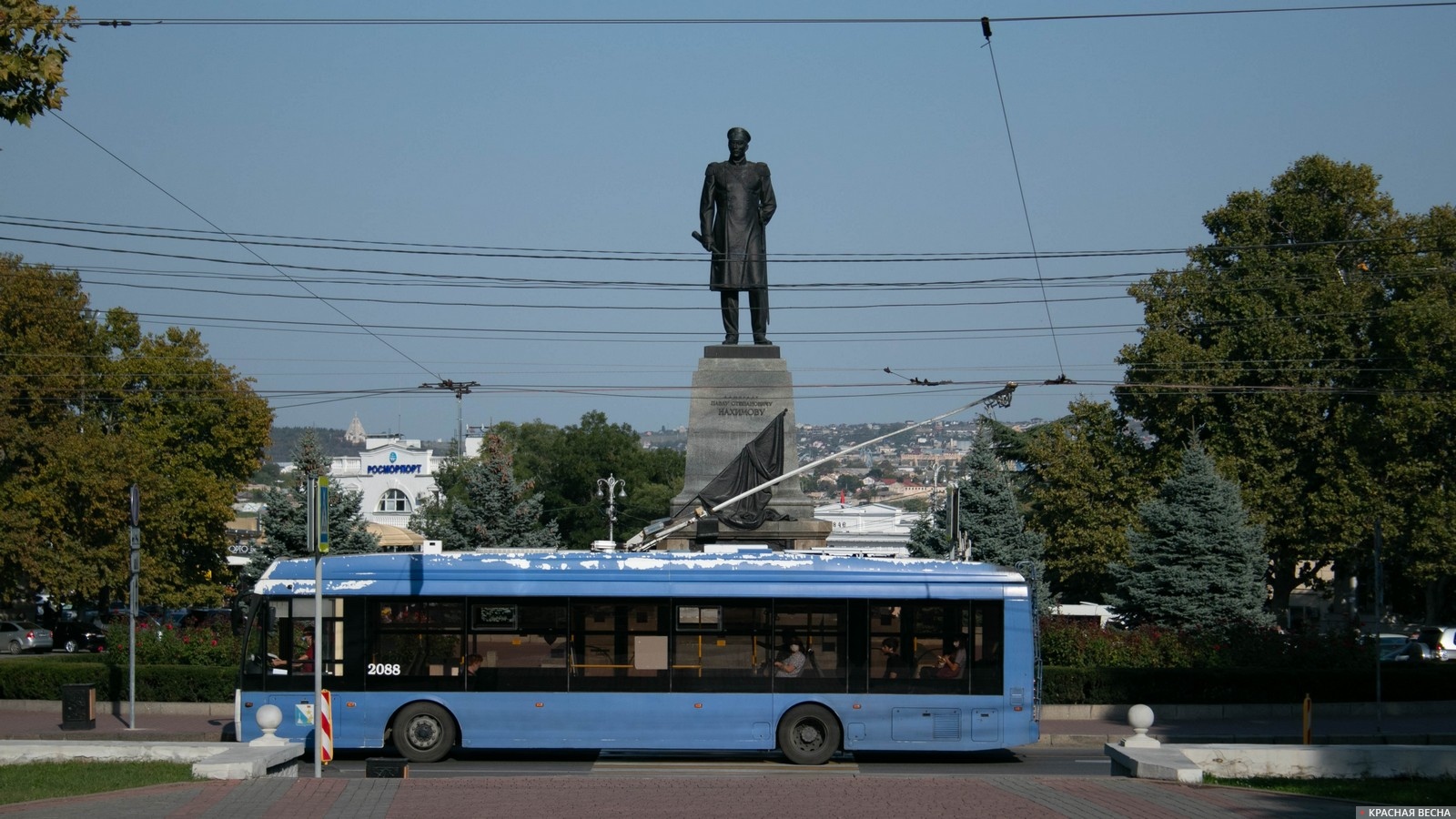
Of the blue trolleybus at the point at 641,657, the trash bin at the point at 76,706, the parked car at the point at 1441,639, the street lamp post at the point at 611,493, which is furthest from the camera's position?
the street lamp post at the point at 611,493

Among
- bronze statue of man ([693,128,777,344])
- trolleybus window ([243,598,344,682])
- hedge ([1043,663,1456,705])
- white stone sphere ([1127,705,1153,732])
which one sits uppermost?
bronze statue of man ([693,128,777,344])

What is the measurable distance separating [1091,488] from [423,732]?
38320 millimetres

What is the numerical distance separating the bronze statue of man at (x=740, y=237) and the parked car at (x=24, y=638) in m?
32.1

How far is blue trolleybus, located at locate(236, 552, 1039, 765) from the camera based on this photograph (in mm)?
20734

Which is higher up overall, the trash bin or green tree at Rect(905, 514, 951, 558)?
green tree at Rect(905, 514, 951, 558)

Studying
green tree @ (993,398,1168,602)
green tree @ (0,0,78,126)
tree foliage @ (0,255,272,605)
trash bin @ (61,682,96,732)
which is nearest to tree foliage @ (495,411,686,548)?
tree foliage @ (0,255,272,605)

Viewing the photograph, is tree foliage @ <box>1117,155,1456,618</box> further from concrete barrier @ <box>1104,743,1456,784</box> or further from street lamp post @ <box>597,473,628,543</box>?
concrete barrier @ <box>1104,743,1456,784</box>

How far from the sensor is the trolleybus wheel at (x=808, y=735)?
815 inches

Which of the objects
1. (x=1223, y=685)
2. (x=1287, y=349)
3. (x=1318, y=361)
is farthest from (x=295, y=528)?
(x=1318, y=361)

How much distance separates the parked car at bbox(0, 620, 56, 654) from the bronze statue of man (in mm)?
32130

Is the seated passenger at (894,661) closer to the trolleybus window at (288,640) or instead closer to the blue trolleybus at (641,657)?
the blue trolleybus at (641,657)

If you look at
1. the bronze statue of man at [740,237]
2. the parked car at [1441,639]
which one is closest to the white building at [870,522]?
the parked car at [1441,639]

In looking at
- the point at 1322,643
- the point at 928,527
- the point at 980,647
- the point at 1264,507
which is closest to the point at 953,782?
the point at 980,647

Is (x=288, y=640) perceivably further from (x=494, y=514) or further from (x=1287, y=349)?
(x=1287, y=349)
